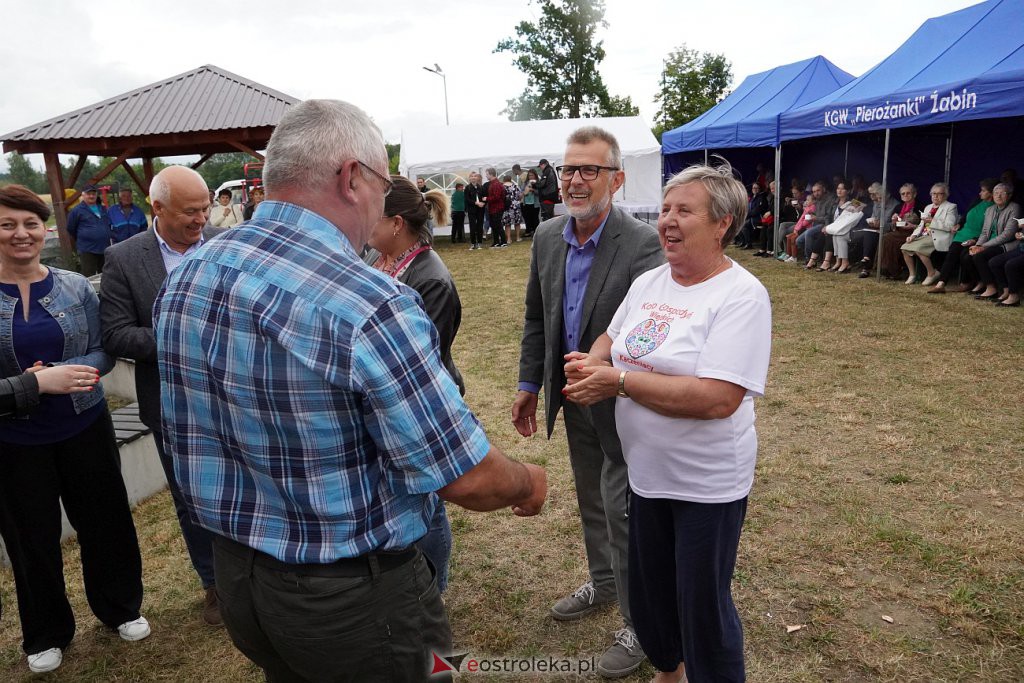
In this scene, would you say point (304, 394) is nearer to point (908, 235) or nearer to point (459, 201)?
point (908, 235)

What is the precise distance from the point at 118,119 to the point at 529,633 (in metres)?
14.6

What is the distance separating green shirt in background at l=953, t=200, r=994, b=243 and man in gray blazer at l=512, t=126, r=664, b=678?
850 cm

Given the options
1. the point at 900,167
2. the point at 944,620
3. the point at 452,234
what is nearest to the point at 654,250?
the point at 944,620

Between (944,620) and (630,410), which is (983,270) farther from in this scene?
(630,410)

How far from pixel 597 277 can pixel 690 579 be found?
113cm

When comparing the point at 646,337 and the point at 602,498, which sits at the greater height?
the point at 646,337

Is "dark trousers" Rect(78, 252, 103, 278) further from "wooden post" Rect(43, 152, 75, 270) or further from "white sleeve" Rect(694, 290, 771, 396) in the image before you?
"white sleeve" Rect(694, 290, 771, 396)

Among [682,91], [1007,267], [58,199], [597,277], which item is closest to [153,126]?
[58,199]

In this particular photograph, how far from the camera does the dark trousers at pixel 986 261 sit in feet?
29.2

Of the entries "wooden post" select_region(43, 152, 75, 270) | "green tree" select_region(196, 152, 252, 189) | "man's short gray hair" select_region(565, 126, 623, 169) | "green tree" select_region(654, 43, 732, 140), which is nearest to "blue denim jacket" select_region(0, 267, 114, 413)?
"man's short gray hair" select_region(565, 126, 623, 169)

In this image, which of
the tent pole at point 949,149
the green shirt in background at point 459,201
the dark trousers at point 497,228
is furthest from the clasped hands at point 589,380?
the green shirt in background at point 459,201

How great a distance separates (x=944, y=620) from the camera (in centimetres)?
296

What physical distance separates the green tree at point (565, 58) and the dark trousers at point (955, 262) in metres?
38.1

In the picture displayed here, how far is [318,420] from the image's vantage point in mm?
1381
